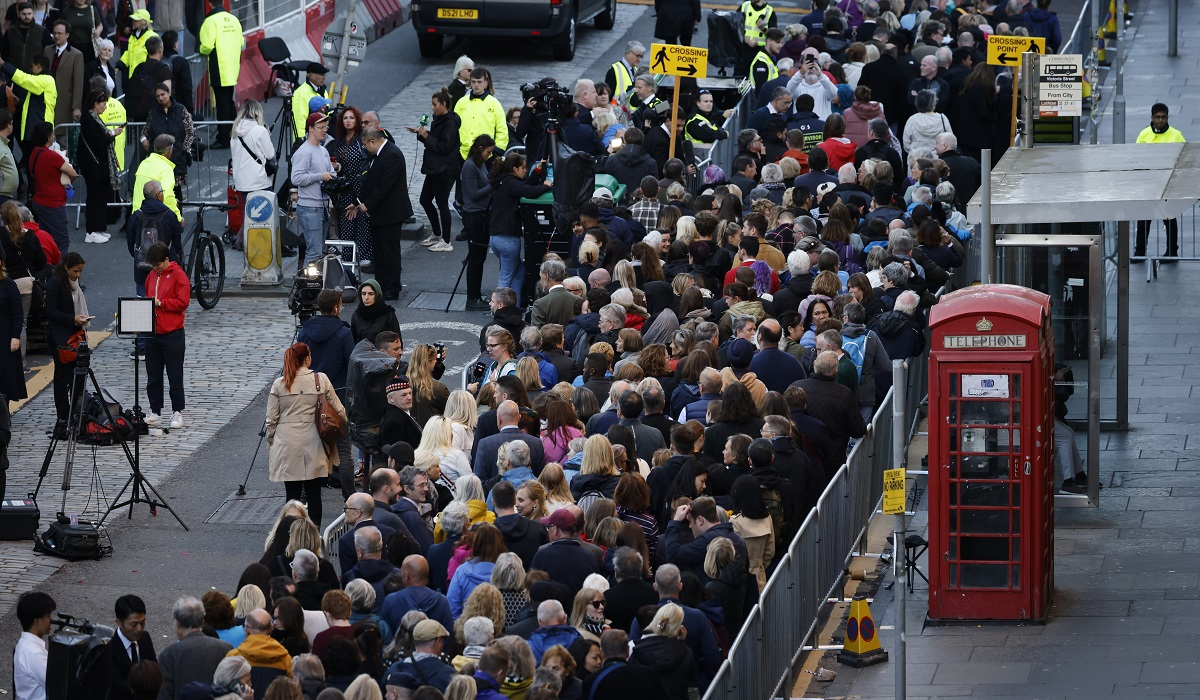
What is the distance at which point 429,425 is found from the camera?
1483 cm

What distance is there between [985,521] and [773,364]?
2.29 m

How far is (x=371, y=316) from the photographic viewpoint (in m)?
17.8

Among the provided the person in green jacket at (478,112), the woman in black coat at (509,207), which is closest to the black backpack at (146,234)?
the woman in black coat at (509,207)

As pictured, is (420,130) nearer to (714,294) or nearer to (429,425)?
(714,294)

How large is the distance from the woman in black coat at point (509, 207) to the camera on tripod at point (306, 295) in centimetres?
305

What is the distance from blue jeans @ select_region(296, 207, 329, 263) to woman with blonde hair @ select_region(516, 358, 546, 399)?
7271 mm

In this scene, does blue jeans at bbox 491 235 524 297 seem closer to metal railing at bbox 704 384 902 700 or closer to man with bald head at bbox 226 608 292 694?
metal railing at bbox 704 384 902 700

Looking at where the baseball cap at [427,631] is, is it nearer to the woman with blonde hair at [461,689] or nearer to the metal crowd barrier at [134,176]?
the woman with blonde hair at [461,689]

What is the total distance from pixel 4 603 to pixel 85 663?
3.53 meters

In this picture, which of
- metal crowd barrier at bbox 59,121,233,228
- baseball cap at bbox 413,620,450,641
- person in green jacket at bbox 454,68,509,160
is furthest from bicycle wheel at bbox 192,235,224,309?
baseball cap at bbox 413,620,450,641

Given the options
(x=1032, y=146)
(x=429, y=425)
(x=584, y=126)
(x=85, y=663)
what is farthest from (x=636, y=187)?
(x=85, y=663)

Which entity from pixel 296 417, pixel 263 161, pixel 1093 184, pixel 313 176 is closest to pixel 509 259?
pixel 313 176

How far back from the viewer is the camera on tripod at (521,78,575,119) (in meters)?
22.3

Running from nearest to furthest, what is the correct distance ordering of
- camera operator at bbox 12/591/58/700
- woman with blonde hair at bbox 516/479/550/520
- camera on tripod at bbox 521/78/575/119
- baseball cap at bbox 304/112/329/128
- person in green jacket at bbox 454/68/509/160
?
camera operator at bbox 12/591/58/700 < woman with blonde hair at bbox 516/479/550/520 < baseball cap at bbox 304/112/329/128 < camera on tripod at bbox 521/78/575/119 < person in green jacket at bbox 454/68/509/160
